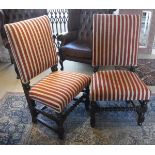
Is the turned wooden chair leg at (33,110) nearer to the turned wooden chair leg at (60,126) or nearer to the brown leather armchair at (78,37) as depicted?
the turned wooden chair leg at (60,126)

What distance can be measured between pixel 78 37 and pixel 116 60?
1155mm

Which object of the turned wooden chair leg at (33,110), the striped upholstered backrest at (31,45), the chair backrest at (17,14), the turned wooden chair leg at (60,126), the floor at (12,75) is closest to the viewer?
the striped upholstered backrest at (31,45)

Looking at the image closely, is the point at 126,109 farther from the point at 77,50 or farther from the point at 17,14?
the point at 17,14

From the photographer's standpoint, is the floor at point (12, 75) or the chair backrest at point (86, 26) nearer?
the floor at point (12, 75)

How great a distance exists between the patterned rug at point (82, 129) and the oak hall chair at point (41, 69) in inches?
4.6

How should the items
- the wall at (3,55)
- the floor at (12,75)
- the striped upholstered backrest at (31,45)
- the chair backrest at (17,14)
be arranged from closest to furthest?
the striped upholstered backrest at (31,45) → the floor at (12,75) → the chair backrest at (17,14) → the wall at (3,55)

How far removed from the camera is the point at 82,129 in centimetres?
172

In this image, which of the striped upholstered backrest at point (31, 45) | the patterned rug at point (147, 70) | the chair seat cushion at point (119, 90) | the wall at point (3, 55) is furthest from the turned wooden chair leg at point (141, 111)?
the wall at point (3, 55)

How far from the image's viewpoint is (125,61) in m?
1.80

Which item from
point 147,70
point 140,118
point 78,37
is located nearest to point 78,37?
point 78,37

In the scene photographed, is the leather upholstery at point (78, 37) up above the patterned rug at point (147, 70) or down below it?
above

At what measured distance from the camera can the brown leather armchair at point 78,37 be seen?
2445 millimetres
